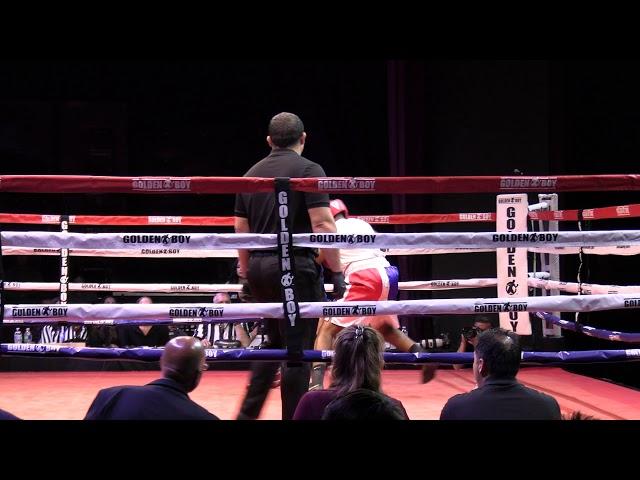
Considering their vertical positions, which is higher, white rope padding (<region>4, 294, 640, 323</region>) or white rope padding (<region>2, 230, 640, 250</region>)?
white rope padding (<region>2, 230, 640, 250</region>)

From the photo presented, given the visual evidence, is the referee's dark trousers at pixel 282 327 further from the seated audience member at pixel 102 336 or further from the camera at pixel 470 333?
the seated audience member at pixel 102 336

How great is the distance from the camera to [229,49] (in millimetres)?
4766

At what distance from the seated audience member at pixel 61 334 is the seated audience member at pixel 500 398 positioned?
16.1 feet

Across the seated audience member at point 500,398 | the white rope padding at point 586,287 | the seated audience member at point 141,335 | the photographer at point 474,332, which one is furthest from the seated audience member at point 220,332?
the seated audience member at point 500,398

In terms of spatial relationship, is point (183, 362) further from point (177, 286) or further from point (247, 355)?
point (177, 286)

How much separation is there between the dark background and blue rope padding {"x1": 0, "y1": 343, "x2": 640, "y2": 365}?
4277mm

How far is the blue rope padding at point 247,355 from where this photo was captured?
291cm

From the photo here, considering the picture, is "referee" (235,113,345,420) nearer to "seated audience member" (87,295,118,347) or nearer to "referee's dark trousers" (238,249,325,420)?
"referee's dark trousers" (238,249,325,420)

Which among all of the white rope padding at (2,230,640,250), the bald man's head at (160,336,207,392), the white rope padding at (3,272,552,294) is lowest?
the bald man's head at (160,336,207,392)

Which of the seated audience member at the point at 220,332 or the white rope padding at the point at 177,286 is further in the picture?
the seated audience member at the point at 220,332

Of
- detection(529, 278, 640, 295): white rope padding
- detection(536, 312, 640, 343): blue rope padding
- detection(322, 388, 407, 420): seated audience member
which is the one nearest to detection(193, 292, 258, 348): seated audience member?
detection(529, 278, 640, 295): white rope padding

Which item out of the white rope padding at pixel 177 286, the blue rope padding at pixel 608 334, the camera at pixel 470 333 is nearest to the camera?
the blue rope padding at pixel 608 334

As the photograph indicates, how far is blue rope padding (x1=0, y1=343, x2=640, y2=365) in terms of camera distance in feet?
9.55
